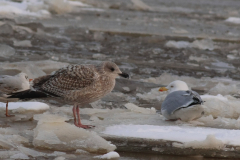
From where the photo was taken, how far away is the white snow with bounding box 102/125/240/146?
4.14m

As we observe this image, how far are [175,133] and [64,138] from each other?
1.12m

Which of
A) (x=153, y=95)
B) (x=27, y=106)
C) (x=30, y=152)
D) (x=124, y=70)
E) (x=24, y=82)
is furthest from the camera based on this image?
(x=124, y=70)

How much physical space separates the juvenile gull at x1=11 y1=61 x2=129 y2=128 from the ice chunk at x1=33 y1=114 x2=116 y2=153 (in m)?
0.49

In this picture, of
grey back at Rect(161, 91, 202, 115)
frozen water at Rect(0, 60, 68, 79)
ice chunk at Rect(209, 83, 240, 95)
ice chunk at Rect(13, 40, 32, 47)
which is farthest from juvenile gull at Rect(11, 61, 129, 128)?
ice chunk at Rect(13, 40, 32, 47)

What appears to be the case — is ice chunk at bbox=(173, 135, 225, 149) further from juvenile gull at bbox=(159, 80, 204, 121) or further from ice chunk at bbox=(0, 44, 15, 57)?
ice chunk at bbox=(0, 44, 15, 57)

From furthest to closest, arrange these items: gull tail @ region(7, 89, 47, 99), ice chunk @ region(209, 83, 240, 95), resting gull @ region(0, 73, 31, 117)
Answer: ice chunk @ region(209, 83, 240, 95) < resting gull @ region(0, 73, 31, 117) < gull tail @ region(7, 89, 47, 99)

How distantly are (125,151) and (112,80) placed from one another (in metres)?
1.05

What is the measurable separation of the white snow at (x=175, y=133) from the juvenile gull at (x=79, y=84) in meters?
0.43

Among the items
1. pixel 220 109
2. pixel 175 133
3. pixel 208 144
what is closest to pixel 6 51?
pixel 220 109

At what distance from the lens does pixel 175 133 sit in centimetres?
432

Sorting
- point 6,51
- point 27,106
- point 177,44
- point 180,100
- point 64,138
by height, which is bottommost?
point 64,138

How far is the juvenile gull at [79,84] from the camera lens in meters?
4.73

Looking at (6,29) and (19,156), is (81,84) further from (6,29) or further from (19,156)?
(6,29)

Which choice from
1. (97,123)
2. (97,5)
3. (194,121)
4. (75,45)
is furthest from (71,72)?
(97,5)
